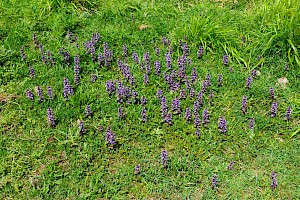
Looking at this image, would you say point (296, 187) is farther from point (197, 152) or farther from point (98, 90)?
point (98, 90)

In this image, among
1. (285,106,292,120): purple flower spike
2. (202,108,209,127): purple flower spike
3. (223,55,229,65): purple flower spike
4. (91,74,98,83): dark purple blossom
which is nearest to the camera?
(202,108,209,127): purple flower spike

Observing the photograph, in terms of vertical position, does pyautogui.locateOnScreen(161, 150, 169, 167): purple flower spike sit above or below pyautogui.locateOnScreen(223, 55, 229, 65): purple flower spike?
below

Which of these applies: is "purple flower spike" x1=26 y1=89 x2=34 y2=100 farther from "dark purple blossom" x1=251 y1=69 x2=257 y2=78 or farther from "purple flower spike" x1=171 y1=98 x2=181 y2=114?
"dark purple blossom" x1=251 y1=69 x2=257 y2=78

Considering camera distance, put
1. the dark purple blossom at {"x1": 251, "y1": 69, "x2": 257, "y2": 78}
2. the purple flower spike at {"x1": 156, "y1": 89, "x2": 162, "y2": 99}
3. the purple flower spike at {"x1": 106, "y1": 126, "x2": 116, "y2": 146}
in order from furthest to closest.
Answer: the dark purple blossom at {"x1": 251, "y1": 69, "x2": 257, "y2": 78}
the purple flower spike at {"x1": 156, "y1": 89, "x2": 162, "y2": 99}
the purple flower spike at {"x1": 106, "y1": 126, "x2": 116, "y2": 146}

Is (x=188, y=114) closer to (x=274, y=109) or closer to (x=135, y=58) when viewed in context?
(x=274, y=109)

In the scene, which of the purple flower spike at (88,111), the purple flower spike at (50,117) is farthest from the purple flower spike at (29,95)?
the purple flower spike at (88,111)

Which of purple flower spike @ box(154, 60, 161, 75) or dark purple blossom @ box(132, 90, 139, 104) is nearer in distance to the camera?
dark purple blossom @ box(132, 90, 139, 104)

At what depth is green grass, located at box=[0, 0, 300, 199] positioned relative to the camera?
12.1 feet

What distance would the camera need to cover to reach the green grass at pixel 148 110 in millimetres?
3691

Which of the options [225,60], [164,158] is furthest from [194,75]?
[164,158]

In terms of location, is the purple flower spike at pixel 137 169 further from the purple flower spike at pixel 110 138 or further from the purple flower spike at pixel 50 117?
the purple flower spike at pixel 50 117

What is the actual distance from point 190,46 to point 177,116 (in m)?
1.21

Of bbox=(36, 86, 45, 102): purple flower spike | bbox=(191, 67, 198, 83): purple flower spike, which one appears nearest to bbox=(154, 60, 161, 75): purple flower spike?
bbox=(191, 67, 198, 83): purple flower spike

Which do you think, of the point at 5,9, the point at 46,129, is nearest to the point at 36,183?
the point at 46,129
